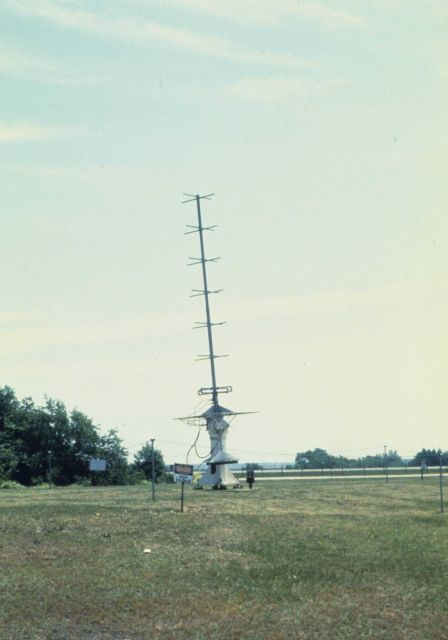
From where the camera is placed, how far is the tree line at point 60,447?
8625cm

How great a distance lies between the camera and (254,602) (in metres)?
17.7

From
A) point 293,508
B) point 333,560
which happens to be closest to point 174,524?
point 333,560

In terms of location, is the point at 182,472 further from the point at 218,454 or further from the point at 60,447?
the point at 60,447

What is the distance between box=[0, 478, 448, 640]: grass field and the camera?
15969 millimetres

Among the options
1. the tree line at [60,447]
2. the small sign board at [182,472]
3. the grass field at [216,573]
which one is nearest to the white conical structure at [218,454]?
the grass field at [216,573]

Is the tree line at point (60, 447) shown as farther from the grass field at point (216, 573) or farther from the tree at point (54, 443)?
the grass field at point (216, 573)

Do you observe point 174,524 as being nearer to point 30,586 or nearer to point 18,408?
point 30,586

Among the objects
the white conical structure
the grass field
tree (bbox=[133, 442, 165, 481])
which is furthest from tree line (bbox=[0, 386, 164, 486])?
the grass field

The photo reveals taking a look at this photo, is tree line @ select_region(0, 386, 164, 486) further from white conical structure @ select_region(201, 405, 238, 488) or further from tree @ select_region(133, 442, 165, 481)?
white conical structure @ select_region(201, 405, 238, 488)

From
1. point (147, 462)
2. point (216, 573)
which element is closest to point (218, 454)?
point (216, 573)

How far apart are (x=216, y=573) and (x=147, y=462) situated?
70.9 metres

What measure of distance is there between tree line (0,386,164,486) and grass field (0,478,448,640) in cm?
5624

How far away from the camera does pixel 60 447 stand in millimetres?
88562

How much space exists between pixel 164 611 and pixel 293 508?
53.5 ft
